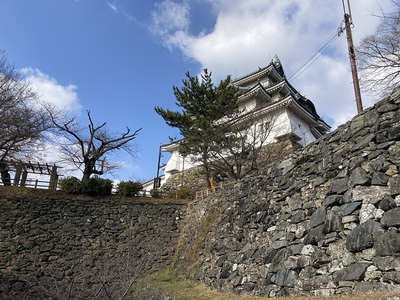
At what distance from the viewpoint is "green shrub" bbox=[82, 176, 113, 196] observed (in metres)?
14.8

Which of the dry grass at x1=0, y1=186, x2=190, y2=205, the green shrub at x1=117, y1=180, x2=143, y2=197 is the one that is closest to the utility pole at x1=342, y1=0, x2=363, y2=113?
the dry grass at x1=0, y1=186, x2=190, y2=205

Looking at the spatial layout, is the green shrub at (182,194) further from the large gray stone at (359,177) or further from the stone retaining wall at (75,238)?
the large gray stone at (359,177)

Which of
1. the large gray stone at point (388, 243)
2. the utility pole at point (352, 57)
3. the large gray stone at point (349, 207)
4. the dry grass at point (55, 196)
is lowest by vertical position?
the large gray stone at point (388, 243)

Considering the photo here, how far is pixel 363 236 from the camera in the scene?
545cm

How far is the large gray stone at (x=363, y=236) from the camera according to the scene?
5.31 meters

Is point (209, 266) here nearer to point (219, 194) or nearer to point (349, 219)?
point (219, 194)

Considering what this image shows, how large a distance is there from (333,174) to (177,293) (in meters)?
5.35

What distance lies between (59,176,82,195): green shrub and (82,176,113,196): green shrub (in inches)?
8.8

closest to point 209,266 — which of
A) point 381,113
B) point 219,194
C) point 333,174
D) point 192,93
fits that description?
point 219,194

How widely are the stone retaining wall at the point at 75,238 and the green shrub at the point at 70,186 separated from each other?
64 cm

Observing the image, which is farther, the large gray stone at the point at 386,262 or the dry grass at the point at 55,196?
the dry grass at the point at 55,196

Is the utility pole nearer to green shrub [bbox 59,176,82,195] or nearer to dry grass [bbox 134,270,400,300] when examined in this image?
dry grass [bbox 134,270,400,300]

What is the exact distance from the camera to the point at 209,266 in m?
9.68

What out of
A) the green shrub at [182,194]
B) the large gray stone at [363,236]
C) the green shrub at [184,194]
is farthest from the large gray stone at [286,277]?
the green shrub at [182,194]
